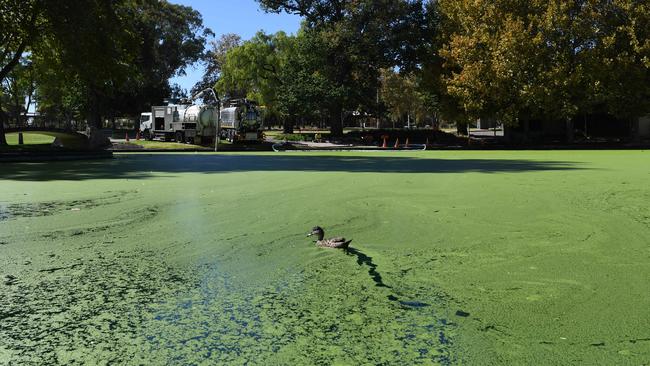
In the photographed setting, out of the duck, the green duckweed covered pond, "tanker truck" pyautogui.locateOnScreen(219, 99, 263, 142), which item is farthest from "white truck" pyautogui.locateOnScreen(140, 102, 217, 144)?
the duck

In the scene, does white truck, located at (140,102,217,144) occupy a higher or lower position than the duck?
higher

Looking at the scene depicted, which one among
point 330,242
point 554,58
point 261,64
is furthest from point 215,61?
point 330,242

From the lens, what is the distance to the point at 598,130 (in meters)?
40.3

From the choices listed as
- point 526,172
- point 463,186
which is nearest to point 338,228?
point 463,186

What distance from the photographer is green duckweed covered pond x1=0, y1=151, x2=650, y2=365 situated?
3135 mm

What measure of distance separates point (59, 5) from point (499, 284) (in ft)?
63.2

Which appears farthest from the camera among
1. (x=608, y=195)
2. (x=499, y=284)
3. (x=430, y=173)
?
(x=430, y=173)

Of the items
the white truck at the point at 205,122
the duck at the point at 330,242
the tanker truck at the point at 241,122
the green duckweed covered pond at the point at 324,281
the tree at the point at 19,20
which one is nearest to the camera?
the green duckweed covered pond at the point at 324,281

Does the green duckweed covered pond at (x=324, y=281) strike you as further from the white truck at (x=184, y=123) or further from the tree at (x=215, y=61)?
the tree at (x=215, y=61)

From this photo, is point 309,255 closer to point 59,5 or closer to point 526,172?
point 526,172

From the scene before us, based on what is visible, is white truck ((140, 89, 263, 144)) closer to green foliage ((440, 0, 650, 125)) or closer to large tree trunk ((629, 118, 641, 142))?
green foliage ((440, 0, 650, 125))

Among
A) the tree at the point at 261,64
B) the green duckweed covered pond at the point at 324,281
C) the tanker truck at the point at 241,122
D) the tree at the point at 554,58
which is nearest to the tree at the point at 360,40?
the tree at the point at 554,58

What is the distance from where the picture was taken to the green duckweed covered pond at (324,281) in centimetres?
313

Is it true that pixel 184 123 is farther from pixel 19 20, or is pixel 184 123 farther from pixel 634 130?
pixel 634 130
